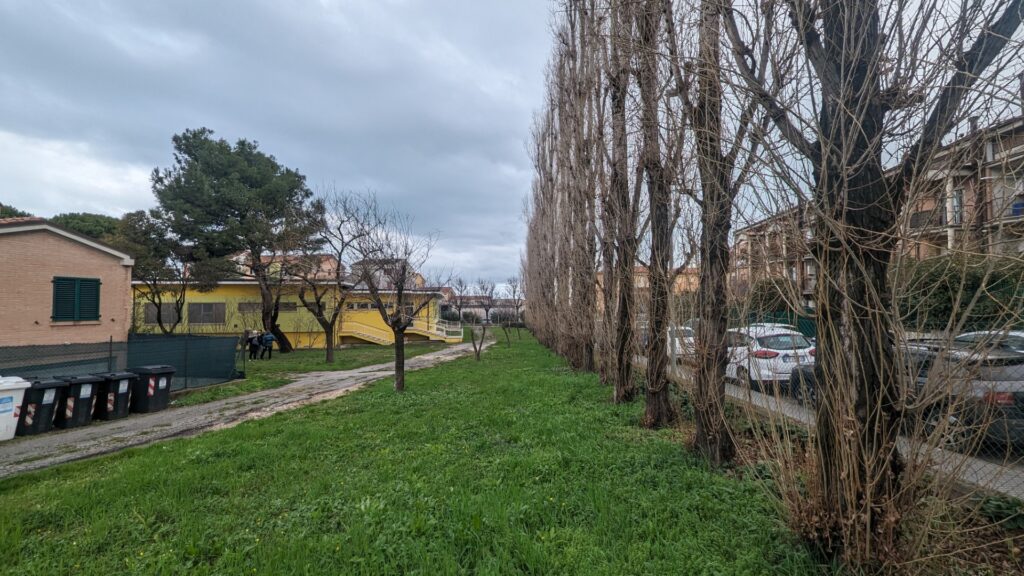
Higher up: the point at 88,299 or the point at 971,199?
the point at 971,199

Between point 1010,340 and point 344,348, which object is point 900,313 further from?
point 344,348

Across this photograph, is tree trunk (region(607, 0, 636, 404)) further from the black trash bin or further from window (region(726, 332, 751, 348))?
the black trash bin

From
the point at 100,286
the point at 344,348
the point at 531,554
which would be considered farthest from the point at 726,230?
the point at 344,348

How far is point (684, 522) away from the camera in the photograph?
312 cm

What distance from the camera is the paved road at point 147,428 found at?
6.13 meters

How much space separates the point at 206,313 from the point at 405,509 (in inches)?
1164

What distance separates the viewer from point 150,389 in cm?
919

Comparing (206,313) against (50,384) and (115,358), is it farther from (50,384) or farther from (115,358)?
(50,384)

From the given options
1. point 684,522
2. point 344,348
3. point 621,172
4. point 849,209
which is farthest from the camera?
point 344,348

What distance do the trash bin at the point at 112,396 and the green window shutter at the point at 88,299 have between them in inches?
291

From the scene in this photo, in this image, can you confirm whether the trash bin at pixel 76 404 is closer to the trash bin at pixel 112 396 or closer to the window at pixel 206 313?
the trash bin at pixel 112 396

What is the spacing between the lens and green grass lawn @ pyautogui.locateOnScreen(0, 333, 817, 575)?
2773 millimetres

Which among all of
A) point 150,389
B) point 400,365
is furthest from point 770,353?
point 150,389

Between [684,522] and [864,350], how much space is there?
1685 millimetres
